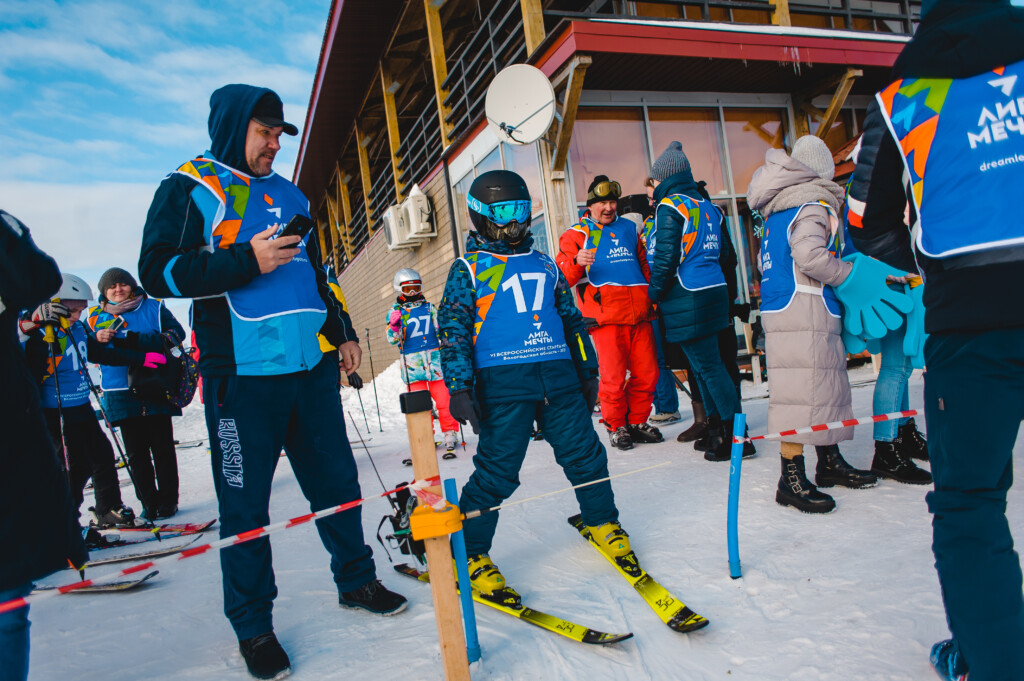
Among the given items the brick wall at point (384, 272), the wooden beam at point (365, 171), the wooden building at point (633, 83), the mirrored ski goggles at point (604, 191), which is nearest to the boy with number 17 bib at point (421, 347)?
the mirrored ski goggles at point (604, 191)

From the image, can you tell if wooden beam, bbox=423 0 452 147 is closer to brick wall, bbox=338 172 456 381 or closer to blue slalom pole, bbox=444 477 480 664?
brick wall, bbox=338 172 456 381

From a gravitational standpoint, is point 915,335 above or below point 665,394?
above

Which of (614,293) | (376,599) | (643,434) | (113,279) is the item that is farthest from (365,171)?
(376,599)

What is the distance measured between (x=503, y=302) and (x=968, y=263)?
1.66 metres

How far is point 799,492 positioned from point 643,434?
7.40 ft

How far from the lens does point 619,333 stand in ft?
17.1

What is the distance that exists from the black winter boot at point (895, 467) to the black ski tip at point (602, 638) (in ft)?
7.39

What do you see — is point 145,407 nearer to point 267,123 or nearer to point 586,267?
point 267,123

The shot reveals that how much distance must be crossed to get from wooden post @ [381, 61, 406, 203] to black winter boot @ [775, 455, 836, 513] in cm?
1291

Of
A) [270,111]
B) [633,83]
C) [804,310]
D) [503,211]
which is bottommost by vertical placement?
[804,310]

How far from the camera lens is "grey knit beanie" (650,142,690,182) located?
4.60 meters

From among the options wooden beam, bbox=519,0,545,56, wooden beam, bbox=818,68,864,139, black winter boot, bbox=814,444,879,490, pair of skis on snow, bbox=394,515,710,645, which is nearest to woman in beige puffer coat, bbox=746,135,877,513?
black winter boot, bbox=814,444,879,490

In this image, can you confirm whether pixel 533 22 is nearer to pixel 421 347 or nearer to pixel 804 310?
pixel 421 347

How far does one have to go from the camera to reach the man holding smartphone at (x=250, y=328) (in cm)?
225
